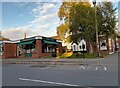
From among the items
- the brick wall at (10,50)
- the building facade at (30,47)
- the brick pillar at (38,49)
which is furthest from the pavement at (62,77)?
the brick wall at (10,50)

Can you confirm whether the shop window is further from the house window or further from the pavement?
the pavement

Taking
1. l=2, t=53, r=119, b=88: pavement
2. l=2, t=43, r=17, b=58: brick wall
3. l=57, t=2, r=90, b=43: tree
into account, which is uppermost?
l=57, t=2, r=90, b=43: tree

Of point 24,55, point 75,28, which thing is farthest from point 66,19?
point 24,55

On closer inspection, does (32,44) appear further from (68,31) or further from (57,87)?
(57,87)

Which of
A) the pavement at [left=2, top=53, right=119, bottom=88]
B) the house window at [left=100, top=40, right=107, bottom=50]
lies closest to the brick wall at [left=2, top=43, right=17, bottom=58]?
the house window at [left=100, top=40, right=107, bottom=50]

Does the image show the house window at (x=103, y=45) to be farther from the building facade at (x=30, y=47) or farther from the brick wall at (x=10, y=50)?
the brick wall at (x=10, y=50)

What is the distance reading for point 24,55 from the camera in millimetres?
42594

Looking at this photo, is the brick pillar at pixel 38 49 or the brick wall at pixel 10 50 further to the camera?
A: the brick wall at pixel 10 50

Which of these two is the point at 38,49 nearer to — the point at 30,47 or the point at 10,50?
the point at 30,47

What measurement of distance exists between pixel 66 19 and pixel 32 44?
9.27 metres

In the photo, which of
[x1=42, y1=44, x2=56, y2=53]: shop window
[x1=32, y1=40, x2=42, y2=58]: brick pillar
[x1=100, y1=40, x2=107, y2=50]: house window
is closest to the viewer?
[x1=32, y1=40, x2=42, y2=58]: brick pillar

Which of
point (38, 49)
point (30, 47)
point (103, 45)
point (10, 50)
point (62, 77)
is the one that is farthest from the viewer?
point (103, 45)

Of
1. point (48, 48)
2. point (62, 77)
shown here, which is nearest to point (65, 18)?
point (48, 48)

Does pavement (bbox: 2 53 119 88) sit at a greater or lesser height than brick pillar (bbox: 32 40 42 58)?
lesser
